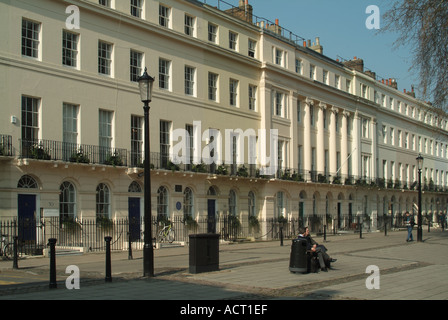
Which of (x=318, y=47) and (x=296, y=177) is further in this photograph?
(x=318, y=47)

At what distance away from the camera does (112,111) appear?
27.2m

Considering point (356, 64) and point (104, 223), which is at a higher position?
point (356, 64)

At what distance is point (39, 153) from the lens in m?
23.0

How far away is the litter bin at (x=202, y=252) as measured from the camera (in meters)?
14.6

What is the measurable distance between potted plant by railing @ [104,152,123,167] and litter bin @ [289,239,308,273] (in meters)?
13.6

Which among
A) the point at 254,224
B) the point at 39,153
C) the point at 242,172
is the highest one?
the point at 39,153

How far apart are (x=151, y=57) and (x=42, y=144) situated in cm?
857

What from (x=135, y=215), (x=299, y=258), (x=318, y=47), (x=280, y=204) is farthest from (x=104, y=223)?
(x=318, y=47)

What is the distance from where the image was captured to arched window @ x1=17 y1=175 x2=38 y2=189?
74.9ft

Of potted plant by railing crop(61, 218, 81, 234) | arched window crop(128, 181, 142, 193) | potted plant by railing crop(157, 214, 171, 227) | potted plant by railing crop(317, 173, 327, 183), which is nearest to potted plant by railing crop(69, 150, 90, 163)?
potted plant by railing crop(61, 218, 81, 234)

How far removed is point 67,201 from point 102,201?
207cm

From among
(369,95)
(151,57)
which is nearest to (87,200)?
(151,57)

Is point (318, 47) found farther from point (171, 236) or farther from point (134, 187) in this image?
point (134, 187)

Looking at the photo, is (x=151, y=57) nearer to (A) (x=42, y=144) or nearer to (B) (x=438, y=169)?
(A) (x=42, y=144)
